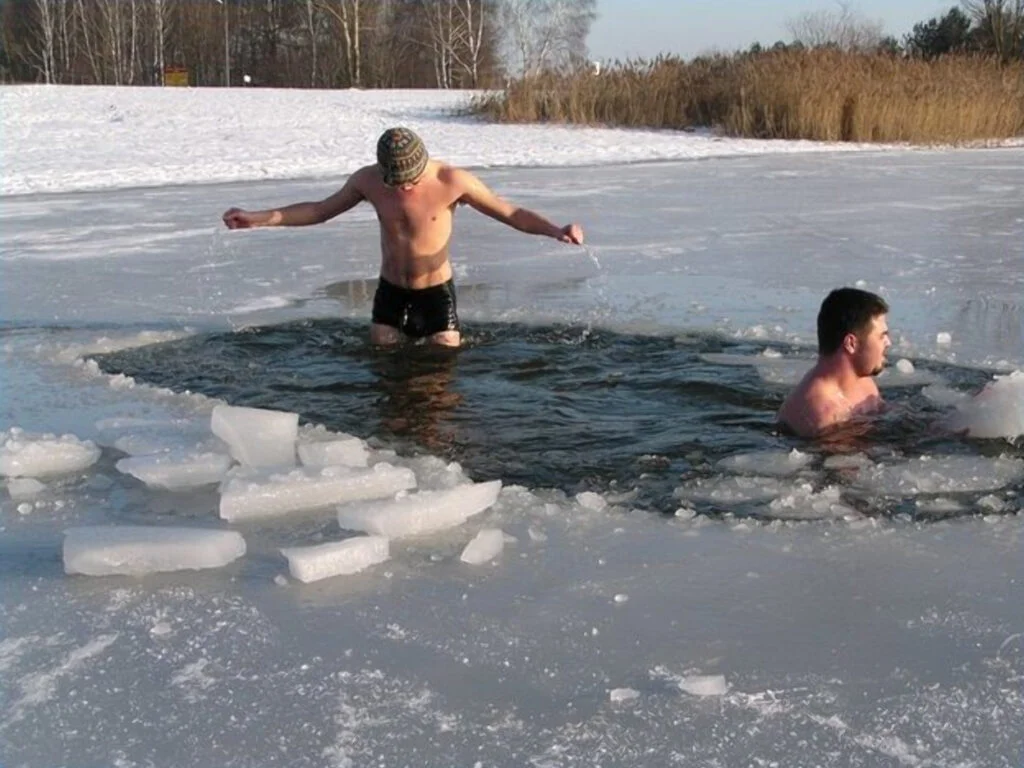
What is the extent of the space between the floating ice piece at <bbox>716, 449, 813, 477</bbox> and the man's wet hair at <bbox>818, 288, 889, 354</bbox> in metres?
0.47

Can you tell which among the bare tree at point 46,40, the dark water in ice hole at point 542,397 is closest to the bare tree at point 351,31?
the bare tree at point 46,40

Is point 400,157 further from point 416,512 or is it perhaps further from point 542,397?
point 416,512

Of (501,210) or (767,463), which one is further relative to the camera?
(501,210)

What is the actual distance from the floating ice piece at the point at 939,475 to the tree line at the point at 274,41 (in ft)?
136

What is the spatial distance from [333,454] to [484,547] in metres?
0.68

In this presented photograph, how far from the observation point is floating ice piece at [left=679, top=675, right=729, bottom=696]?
1.83 metres

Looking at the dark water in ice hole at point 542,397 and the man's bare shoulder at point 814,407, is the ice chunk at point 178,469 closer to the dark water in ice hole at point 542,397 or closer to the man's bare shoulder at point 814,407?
the dark water in ice hole at point 542,397

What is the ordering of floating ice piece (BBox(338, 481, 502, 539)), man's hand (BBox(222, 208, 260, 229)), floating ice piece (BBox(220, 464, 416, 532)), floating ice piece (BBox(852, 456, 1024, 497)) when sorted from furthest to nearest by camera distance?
1. man's hand (BBox(222, 208, 260, 229))
2. floating ice piece (BBox(852, 456, 1024, 497))
3. floating ice piece (BBox(220, 464, 416, 532))
4. floating ice piece (BBox(338, 481, 502, 539))

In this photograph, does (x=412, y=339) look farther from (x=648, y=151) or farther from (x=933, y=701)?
(x=648, y=151)

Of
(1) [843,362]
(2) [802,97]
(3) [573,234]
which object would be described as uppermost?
(2) [802,97]

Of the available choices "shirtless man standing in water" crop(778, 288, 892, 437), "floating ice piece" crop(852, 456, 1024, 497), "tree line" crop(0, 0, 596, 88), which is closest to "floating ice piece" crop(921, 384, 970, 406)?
"shirtless man standing in water" crop(778, 288, 892, 437)

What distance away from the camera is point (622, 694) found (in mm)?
1824

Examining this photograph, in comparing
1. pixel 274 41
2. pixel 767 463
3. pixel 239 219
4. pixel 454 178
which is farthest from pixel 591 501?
pixel 274 41

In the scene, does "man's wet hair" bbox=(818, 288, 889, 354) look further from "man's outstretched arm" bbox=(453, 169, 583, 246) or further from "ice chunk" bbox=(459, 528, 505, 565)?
"ice chunk" bbox=(459, 528, 505, 565)
